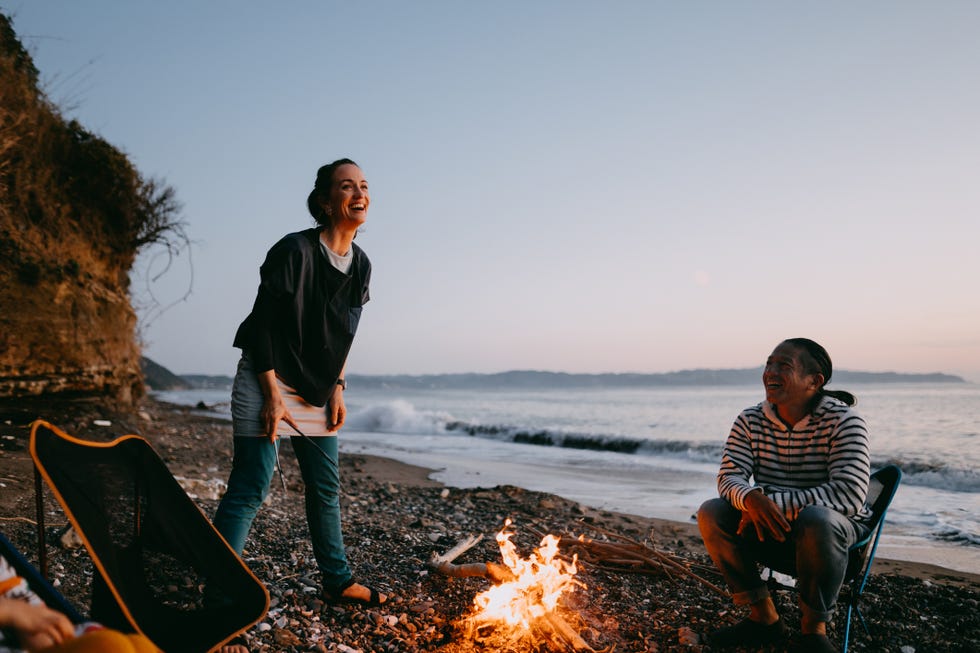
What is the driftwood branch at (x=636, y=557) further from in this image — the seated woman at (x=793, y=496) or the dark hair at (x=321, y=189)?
the dark hair at (x=321, y=189)

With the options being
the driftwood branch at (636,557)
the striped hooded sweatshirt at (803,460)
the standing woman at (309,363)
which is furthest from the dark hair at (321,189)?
the driftwood branch at (636,557)

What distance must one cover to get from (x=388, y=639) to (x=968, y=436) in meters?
16.8

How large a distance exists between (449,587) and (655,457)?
12244 mm

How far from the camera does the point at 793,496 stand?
311 cm

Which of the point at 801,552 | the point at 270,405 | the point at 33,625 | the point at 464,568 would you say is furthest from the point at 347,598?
the point at 801,552

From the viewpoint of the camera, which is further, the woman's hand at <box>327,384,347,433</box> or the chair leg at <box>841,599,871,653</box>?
the woman's hand at <box>327,384,347,433</box>

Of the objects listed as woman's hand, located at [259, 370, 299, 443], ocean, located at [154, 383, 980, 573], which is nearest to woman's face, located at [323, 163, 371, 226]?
woman's hand, located at [259, 370, 299, 443]

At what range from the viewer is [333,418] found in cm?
338

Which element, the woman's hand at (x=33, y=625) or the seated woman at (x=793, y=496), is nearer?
the woman's hand at (x=33, y=625)

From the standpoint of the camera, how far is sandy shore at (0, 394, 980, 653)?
3277mm

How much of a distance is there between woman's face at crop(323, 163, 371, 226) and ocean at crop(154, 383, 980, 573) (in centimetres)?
620

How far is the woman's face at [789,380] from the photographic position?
10.8ft

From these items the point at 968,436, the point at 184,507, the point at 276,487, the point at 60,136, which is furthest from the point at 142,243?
the point at 968,436

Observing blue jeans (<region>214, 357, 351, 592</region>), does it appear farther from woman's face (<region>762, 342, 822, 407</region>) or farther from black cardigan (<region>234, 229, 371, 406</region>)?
woman's face (<region>762, 342, 822, 407</region>)
